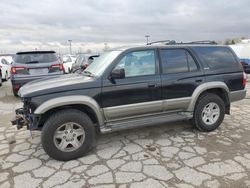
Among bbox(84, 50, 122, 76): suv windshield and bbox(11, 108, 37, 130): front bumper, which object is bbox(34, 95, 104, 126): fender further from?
bbox(84, 50, 122, 76): suv windshield

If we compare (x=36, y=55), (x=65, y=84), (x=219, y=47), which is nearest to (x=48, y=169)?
(x=65, y=84)

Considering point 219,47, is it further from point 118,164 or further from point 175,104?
point 118,164

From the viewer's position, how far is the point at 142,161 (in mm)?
3689

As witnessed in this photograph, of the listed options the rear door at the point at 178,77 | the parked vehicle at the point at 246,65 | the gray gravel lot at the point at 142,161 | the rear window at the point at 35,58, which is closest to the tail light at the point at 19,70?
the rear window at the point at 35,58

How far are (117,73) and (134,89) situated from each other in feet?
1.40

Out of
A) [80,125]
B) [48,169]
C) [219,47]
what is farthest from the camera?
[219,47]

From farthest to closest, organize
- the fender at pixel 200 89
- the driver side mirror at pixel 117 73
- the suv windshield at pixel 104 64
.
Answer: the fender at pixel 200 89 < the suv windshield at pixel 104 64 < the driver side mirror at pixel 117 73

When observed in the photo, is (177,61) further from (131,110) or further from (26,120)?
(26,120)

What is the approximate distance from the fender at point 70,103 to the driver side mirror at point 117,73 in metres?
0.53

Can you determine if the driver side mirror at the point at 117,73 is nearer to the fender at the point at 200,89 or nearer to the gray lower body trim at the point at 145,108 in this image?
the gray lower body trim at the point at 145,108

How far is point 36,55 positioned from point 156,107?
17.2 ft

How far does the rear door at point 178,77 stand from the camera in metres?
4.38

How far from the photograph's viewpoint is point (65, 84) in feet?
12.3

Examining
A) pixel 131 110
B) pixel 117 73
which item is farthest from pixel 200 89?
pixel 117 73
